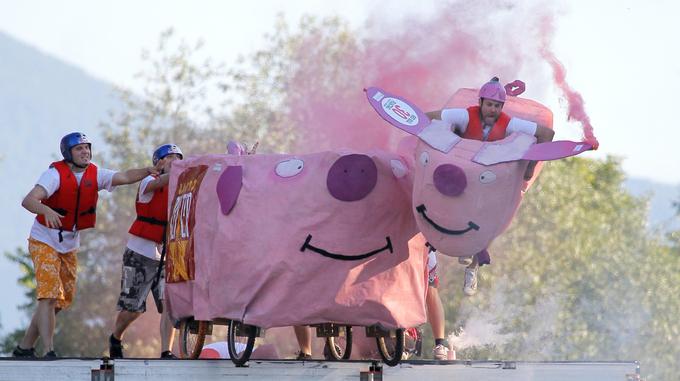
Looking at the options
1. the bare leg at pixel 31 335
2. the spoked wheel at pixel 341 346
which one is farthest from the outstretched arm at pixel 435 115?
the bare leg at pixel 31 335

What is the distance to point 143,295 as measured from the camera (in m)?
11.6

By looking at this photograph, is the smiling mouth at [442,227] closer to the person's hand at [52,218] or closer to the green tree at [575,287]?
the person's hand at [52,218]

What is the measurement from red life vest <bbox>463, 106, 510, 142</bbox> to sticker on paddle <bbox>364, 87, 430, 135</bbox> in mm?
312

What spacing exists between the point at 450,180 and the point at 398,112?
2.45 feet

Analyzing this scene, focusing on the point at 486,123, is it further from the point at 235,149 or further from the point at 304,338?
the point at 304,338

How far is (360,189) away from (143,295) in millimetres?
2882

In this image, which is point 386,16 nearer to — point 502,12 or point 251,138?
point 502,12

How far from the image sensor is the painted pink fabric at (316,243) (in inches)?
370

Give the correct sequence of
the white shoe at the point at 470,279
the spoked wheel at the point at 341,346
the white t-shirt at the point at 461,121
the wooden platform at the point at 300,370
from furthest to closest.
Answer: the spoked wheel at the point at 341,346
the white shoe at the point at 470,279
the white t-shirt at the point at 461,121
the wooden platform at the point at 300,370

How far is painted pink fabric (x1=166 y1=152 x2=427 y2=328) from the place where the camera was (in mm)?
9406

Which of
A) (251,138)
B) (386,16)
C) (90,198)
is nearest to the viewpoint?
(90,198)

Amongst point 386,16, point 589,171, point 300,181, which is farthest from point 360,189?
point 589,171

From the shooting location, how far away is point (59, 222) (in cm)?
1081

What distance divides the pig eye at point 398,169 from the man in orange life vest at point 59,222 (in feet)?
8.05
